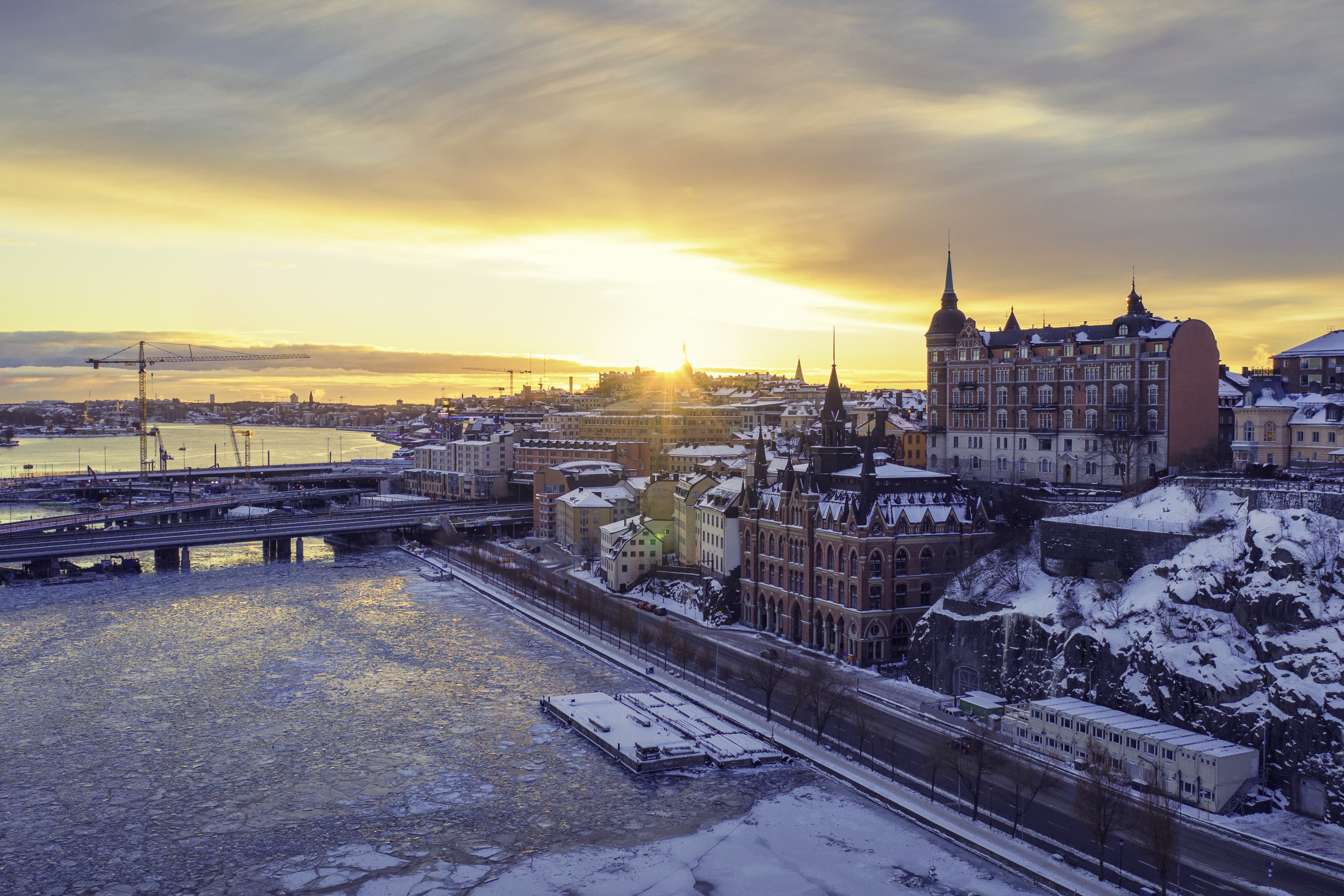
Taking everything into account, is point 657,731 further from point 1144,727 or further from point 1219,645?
point 1219,645

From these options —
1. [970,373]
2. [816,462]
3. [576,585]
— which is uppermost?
[970,373]

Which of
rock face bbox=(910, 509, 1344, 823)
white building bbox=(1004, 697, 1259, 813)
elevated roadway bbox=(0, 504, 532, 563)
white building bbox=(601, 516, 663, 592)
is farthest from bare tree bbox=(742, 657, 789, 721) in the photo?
elevated roadway bbox=(0, 504, 532, 563)

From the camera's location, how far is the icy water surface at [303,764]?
1674 inches

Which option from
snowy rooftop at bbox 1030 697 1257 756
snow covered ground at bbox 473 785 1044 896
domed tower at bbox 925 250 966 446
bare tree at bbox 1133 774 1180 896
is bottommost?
snow covered ground at bbox 473 785 1044 896

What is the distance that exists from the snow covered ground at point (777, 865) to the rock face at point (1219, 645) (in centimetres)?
1457

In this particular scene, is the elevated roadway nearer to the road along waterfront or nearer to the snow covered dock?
the road along waterfront

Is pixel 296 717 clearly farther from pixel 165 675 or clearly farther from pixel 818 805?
pixel 818 805

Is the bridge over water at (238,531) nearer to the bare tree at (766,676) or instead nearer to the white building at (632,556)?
the white building at (632,556)

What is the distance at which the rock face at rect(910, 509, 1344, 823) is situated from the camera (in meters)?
46.2

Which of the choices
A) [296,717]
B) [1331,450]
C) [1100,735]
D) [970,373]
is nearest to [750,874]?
[1100,735]

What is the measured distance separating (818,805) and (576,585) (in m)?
59.6

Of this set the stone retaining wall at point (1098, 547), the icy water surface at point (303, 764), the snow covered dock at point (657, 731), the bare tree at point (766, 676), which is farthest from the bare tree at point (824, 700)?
the stone retaining wall at point (1098, 547)

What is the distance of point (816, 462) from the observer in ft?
268

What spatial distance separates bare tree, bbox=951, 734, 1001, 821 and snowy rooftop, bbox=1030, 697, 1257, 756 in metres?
3.85
